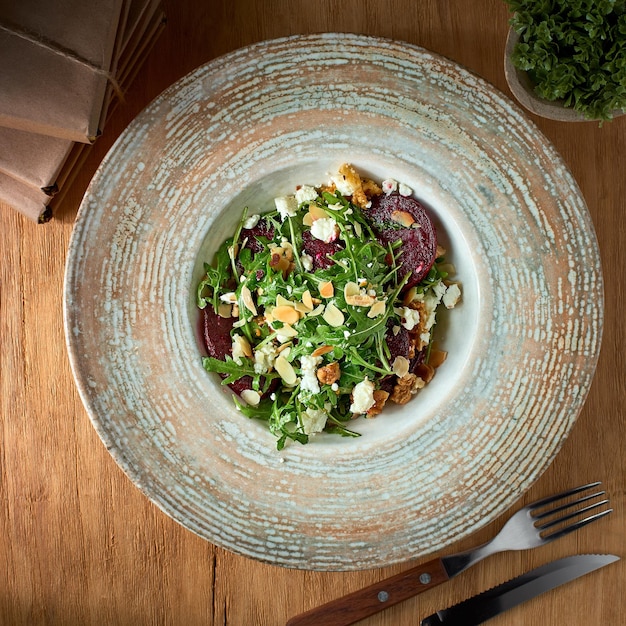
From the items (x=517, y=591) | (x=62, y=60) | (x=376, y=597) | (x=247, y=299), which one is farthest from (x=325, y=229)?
(x=517, y=591)

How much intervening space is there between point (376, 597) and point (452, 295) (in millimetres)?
870

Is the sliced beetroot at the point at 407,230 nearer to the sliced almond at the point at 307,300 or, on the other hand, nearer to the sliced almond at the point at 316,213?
the sliced almond at the point at 316,213

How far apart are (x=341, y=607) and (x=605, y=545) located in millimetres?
789

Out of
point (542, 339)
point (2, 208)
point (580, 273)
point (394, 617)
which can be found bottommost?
point (394, 617)

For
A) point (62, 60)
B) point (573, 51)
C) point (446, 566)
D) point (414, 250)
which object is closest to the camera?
point (62, 60)

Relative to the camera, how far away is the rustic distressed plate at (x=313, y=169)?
1.55 metres

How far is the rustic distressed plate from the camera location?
1.55m

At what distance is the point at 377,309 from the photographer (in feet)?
5.16

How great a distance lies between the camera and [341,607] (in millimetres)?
1861

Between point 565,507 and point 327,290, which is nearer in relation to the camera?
point 327,290

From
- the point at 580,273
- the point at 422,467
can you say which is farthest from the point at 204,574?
the point at 580,273

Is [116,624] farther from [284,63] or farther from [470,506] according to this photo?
[284,63]

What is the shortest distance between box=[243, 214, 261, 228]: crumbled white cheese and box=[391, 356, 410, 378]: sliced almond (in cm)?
49

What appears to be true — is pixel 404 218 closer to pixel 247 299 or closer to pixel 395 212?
pixel 395 212
